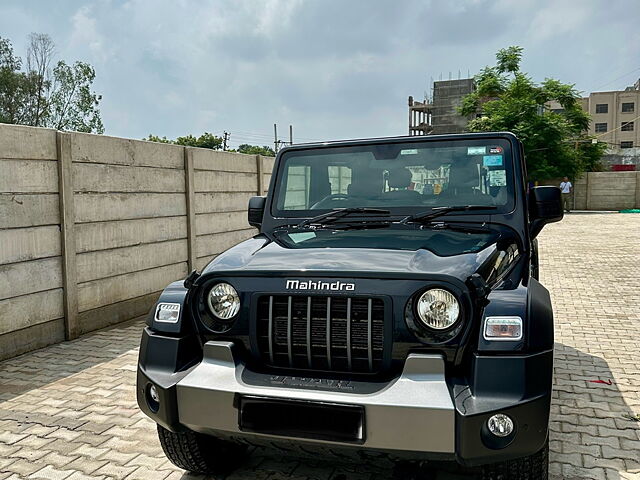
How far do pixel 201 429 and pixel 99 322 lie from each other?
4159 mm

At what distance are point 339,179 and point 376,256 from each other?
1.23m

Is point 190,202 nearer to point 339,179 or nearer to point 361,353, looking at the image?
point 339,179

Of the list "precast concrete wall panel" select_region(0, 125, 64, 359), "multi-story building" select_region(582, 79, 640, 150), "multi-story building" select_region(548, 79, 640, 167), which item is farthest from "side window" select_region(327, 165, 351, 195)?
"multi-story building" select_region(582, 79, 640, 150)

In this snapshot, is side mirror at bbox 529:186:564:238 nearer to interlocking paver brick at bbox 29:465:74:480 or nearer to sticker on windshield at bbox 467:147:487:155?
sticker on windshield at bbox 467:147:487:155

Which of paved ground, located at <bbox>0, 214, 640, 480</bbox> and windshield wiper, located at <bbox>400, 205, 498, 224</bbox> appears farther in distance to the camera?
windshield wiper, located at <bbox>400, 205, 498, 224</bbox>

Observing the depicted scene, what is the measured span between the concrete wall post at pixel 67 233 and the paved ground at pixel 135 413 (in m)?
0.27

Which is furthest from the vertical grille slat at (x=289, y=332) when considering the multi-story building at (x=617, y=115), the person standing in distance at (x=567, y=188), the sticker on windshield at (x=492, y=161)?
the multi-story building at (x=617, y=115)

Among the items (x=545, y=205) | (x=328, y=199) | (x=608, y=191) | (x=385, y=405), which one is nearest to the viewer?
(x=385, y=405)

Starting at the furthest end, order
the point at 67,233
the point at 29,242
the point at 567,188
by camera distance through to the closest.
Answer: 1. the point at 567,188
2. the point at 67,233
3. the point at 29,242

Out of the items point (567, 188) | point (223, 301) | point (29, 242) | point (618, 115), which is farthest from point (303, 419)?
point (618, 115)

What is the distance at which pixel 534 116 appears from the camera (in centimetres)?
2723

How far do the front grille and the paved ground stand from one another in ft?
2.93

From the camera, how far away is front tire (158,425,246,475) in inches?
114

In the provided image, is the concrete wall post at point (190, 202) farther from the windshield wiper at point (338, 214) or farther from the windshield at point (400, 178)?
the windshield wiper at point (338, 214)
